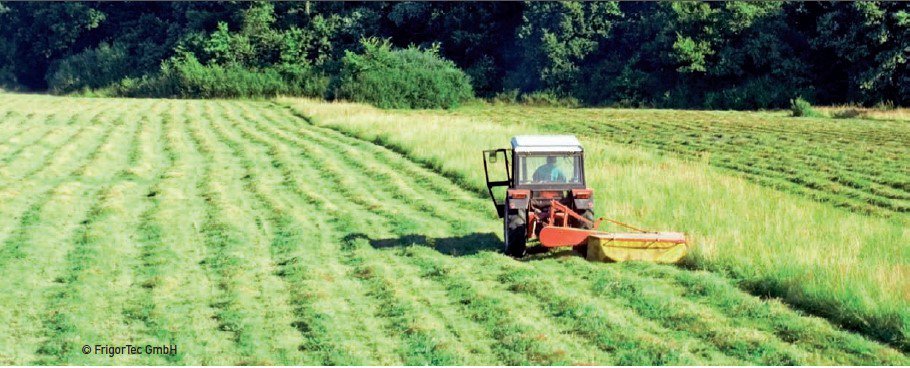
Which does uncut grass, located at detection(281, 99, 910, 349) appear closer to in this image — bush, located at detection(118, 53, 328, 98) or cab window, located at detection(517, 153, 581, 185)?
cab window, located at detection(517, 153, 581, 185)

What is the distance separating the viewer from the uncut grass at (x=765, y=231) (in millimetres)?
12609

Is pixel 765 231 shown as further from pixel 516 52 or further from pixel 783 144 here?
pixel 516 52

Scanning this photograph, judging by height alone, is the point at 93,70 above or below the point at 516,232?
above

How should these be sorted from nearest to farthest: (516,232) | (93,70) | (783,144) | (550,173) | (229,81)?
1. (516,232)
2. (550,173)
3. (783,144)
4. (229,81)
5. (93,70)

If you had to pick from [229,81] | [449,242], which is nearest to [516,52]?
[229,81]

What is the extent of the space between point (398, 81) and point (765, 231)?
4453cm

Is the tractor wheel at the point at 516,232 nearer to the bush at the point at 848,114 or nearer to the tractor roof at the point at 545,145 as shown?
the tractor roof at the point at 545,145

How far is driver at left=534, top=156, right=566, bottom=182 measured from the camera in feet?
55.3

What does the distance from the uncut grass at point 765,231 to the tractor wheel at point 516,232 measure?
248 cm

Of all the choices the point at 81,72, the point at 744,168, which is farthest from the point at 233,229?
the point at 81,72

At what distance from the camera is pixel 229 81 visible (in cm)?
6669

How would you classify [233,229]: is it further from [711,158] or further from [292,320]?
[711,158]

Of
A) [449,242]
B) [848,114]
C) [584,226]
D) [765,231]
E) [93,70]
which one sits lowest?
[848,114]

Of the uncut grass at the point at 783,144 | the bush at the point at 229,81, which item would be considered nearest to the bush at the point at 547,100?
the uncut grass at the point at 783,144
